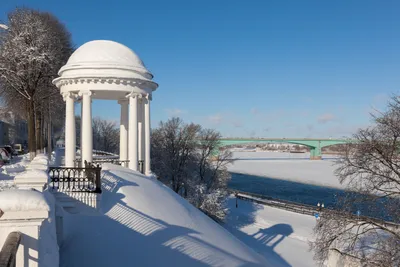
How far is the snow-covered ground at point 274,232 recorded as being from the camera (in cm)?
1950

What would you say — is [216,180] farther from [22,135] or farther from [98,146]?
[22,135]

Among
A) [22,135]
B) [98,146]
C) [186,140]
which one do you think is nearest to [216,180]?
[186,140]

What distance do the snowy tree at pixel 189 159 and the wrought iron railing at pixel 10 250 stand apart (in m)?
29.3

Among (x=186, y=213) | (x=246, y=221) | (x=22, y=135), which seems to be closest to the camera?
(x=186, y=213)

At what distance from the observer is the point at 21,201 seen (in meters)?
4.23

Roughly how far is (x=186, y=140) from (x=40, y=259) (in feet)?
111

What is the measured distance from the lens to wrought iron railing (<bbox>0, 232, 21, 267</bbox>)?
2.97 meters

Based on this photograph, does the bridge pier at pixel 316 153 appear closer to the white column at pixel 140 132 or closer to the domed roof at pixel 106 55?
the white column at pixel 140 132

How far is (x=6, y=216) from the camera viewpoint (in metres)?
3.87

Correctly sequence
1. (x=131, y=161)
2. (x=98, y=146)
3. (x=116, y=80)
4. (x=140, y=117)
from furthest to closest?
1. (x=98, y=146)
2. (x=140, y=117)
3. (x=131, y=161)
4. (x=116, y=80)

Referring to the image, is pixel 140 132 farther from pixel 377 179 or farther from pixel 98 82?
pixel 377 179

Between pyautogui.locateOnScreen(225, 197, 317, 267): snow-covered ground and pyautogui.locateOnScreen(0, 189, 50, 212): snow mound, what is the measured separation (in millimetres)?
13028

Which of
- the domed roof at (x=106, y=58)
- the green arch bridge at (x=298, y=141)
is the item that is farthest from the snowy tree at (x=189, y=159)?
the green arch bridge at (x=298, y=141)

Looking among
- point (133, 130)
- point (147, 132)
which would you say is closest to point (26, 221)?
point (133, 130)
